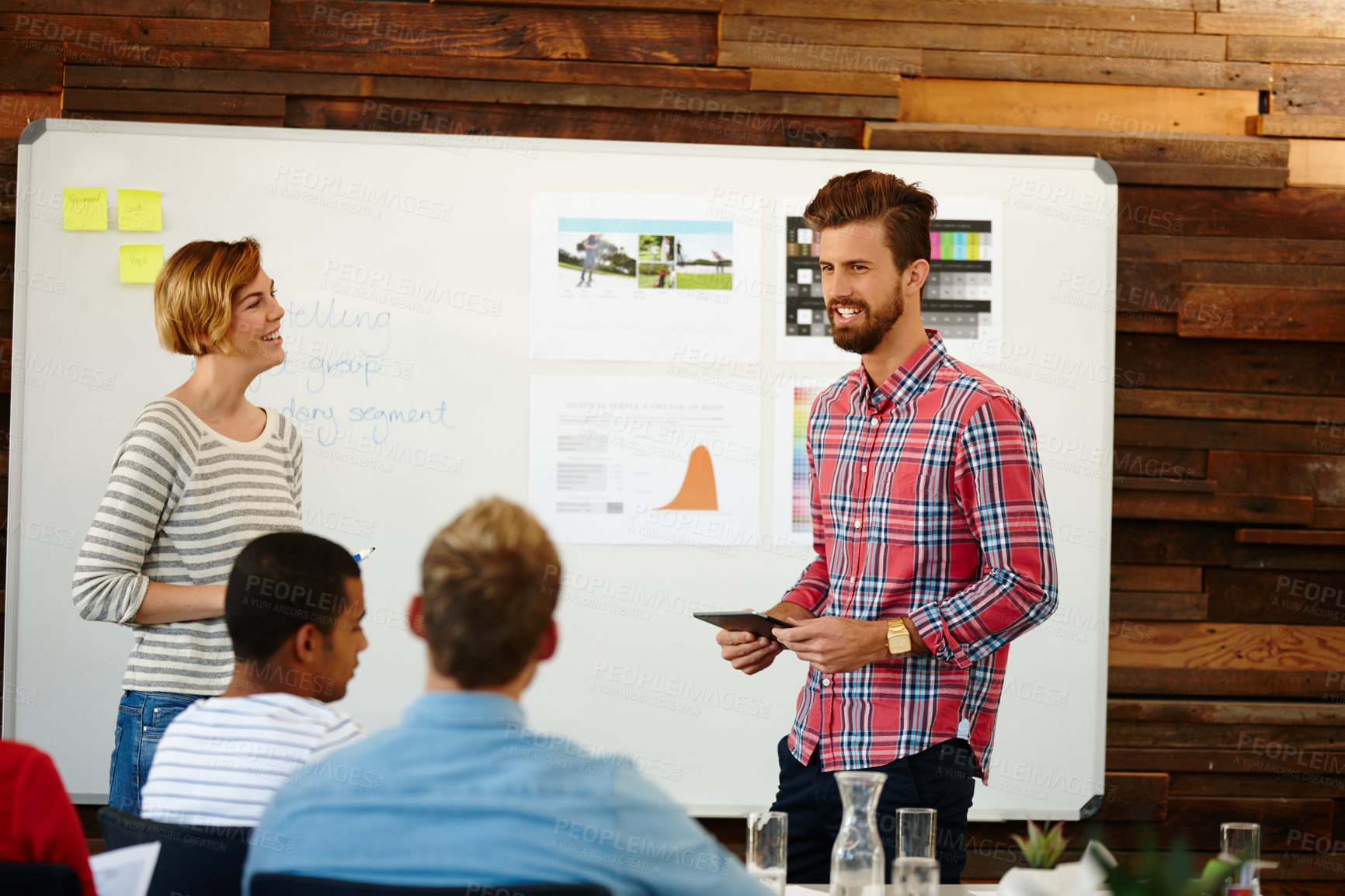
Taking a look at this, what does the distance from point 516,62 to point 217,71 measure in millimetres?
836

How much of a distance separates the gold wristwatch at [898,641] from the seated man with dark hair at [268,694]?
761 mm

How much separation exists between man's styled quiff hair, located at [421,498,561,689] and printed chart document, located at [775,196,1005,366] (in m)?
2.16

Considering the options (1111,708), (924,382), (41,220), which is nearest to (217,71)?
(41,220)

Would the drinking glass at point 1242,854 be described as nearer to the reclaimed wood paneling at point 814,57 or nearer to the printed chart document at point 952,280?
the printed chart document at point 952,280

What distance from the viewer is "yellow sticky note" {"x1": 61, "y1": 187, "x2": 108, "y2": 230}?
2973mm

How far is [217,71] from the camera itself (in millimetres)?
3201

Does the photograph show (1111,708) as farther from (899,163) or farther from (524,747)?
(524,747)

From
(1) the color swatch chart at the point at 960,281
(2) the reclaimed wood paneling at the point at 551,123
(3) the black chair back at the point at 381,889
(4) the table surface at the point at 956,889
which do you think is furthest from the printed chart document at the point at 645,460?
(3) the black chair back at the point at 381,889

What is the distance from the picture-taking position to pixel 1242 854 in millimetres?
1272

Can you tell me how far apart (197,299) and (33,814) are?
1016mm

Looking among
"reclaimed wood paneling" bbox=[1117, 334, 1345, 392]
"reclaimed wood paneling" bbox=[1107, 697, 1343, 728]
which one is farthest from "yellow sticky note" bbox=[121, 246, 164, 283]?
"reclaimed wood paneling" bbox=[1107, 697, 1343, 728]

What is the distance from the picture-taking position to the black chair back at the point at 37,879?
3.53 feet

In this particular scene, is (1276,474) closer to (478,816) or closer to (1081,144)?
(1081,144)

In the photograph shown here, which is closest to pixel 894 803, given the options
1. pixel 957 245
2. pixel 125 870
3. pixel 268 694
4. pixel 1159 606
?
pixel 268 694
